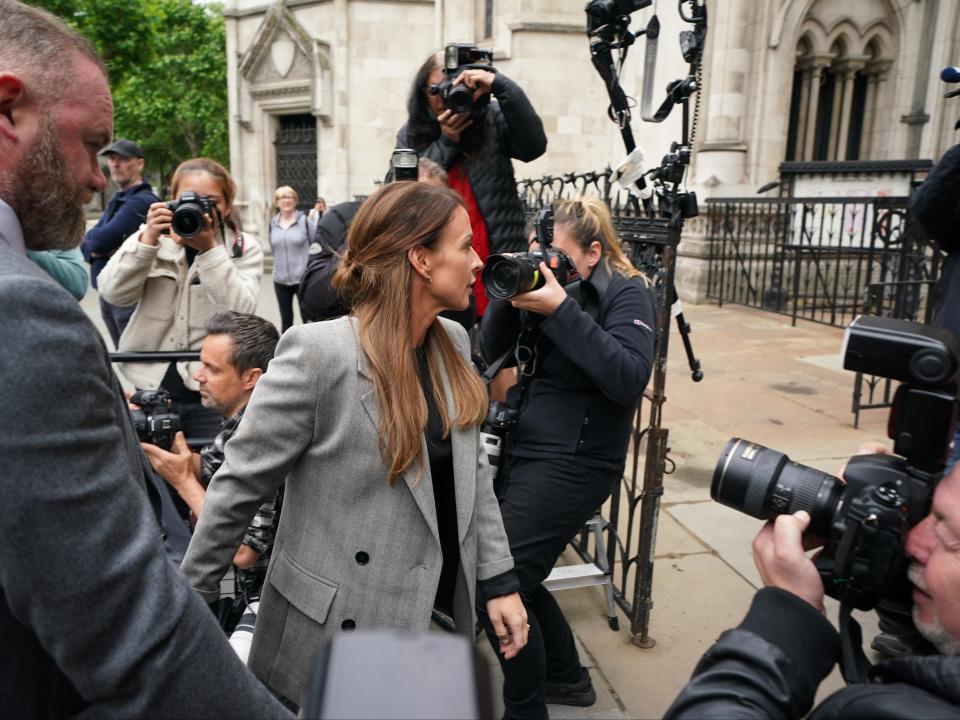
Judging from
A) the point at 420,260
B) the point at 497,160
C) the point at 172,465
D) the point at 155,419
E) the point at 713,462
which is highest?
the point at 497,160

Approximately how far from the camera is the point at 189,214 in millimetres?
3504

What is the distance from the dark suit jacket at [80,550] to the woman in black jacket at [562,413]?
1.70 meters

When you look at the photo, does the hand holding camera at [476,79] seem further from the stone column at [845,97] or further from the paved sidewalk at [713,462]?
the stone column at [845,97]

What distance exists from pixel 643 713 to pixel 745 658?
177 centimetres

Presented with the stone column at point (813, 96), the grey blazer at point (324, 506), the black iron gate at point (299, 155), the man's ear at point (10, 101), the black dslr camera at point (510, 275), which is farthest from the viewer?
the black iron gate at point (299, 155)

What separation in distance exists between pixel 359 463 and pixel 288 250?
25.8 ft

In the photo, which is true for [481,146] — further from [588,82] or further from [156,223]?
[588,82]

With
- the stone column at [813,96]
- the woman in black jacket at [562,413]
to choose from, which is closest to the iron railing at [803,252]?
the stone column at [813,96]

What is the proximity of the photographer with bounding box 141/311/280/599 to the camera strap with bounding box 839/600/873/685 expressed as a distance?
1.91 m

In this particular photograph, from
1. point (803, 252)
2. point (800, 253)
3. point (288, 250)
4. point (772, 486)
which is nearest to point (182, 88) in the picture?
point (288, 250)

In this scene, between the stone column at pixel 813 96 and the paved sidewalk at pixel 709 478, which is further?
the stone column at pixel 813 96

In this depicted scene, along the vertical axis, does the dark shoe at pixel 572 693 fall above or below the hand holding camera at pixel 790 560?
below

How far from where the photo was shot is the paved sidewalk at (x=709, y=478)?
3.12 meters

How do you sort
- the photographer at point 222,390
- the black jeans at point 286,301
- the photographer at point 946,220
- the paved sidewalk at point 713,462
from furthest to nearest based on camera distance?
the black jeans at point 286,301 → the paved sidewalk at point 713,462 → the photographer at point 946,220 → the photographer at point 222,390
